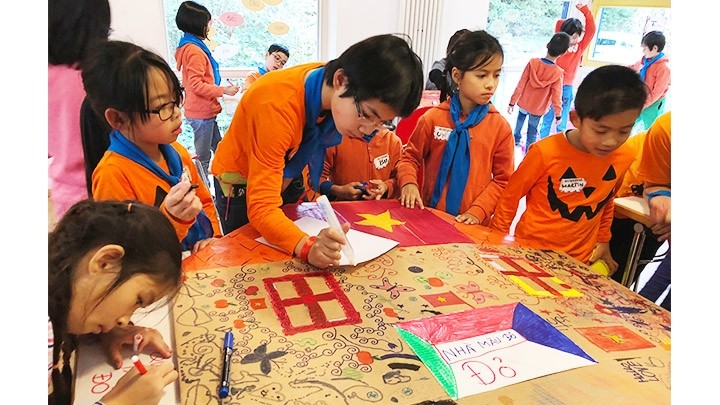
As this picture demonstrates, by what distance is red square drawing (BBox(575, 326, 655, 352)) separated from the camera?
842 mm

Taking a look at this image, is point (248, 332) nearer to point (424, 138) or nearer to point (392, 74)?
point (392, 74)

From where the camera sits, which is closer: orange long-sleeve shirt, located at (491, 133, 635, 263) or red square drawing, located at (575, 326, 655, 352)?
red square drawing, located at (575, 326, 655, 352)

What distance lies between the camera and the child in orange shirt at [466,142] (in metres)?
1.58

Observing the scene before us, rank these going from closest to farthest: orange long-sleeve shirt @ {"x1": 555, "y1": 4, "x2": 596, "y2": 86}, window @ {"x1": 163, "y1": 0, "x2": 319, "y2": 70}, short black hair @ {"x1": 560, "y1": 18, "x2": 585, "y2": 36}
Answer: window @ {"x1": 163, "y1": 0, "x2": 319, "y2": 70}, short black hair @ {"x1": 560, "y1": 18, "x2": 585, "y2": 36}, orange long-sleeve shirt @ {"x1": 555, "y1": 4, "x2": 596, "y2": 86}

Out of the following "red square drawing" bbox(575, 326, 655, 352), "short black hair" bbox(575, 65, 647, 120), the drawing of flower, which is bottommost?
the drawing of flower

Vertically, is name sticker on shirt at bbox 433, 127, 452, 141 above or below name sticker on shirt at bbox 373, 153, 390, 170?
above

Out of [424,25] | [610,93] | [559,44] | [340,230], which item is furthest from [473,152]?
[559,44]

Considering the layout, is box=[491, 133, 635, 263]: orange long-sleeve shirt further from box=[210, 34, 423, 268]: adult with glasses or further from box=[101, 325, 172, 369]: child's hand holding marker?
box=[101, 325, 172, 369]: child's hand holding marker

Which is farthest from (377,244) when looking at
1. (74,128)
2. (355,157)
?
(74,128)

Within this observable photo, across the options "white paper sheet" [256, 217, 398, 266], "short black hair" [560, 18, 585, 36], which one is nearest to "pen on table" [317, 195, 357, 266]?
"white paper sheet" [256, 217, 398, 266]

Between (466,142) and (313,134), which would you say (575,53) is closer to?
(466,142)

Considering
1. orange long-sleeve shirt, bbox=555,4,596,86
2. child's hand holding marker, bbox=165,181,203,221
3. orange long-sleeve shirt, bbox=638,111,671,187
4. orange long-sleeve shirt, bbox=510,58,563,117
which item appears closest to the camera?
child's hand holding marker, bbox=165,181,203,221

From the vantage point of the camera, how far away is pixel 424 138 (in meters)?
1.76

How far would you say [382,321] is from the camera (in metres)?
0.86
